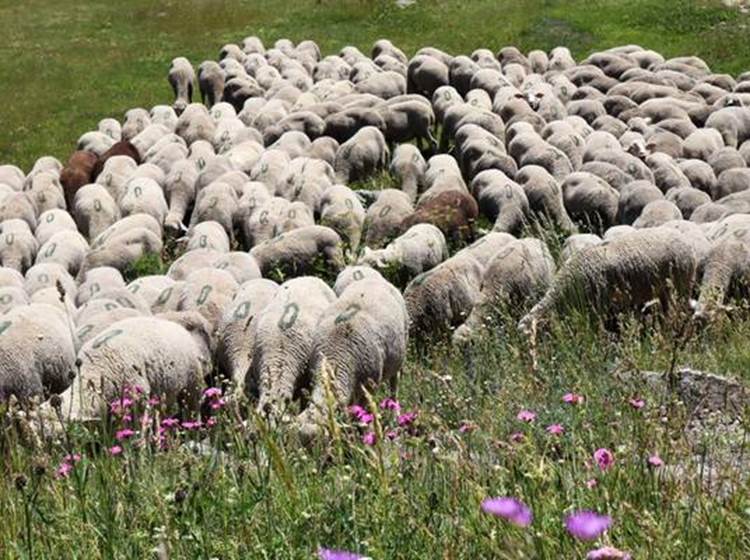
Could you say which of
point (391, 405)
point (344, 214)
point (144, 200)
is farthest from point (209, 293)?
point (391, 405)

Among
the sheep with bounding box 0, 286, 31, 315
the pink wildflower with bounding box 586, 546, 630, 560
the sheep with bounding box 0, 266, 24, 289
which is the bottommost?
the sheep with bounding box 0, 266, 24, 289

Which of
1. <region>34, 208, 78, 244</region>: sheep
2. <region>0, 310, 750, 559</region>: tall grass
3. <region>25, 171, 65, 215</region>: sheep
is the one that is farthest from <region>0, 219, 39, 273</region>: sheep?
<region>0, 310, 750, 559</region>: tall grass

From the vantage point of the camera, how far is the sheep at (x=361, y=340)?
898 centimetres

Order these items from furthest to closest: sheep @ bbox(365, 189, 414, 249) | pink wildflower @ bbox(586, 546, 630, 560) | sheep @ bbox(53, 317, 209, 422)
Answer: sheep @ bbox(365, 189, 414, 249)
sheep @ bbox(53, 317, 209, 422)
pink wildflower @ bbox(586, 546, 630, 560)

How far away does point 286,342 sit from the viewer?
30.3 ft

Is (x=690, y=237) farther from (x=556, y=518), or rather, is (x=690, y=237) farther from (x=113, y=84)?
(x=113, y=84)

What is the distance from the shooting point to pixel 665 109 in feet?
66.0

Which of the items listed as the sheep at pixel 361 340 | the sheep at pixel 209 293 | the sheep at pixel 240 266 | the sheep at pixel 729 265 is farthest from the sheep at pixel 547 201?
the sheep at pixel 361 340

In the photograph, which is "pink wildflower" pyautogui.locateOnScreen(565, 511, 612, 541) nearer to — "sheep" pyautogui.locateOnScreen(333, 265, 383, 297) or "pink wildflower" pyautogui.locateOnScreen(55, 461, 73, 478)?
"pink wildflower" pyautogui.locateOnScreen(55, 461, 73, 478)

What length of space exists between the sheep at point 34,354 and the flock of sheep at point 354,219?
2 centimetres

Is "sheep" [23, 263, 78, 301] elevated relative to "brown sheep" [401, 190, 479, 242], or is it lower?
lower

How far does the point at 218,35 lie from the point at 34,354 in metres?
28.8

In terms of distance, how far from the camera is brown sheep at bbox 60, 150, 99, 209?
19.0 metres

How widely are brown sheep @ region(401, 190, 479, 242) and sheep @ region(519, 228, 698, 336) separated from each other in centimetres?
370
